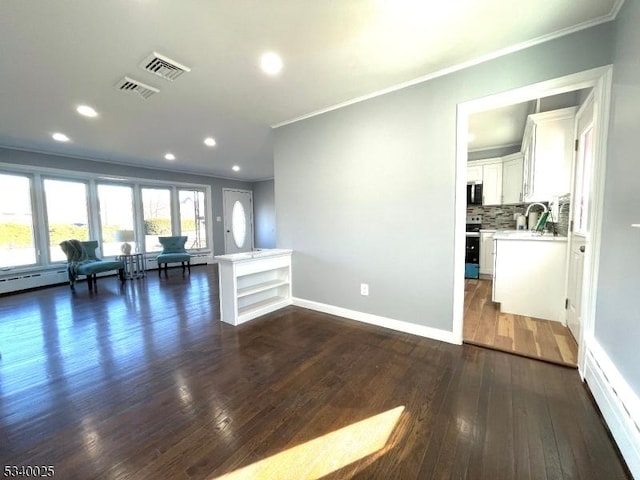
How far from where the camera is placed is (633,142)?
4.55 feet

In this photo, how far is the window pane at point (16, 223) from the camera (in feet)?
14.7

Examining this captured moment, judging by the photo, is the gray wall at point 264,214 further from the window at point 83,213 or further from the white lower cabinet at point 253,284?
the white lower cabinet at point 253,284

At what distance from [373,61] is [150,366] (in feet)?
10.3

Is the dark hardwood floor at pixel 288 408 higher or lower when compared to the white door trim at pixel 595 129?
lower

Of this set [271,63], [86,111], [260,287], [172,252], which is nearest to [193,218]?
[172,252]

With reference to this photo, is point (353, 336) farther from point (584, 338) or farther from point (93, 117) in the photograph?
point (93, 117)

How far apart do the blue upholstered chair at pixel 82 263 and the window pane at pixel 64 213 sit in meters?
0.43

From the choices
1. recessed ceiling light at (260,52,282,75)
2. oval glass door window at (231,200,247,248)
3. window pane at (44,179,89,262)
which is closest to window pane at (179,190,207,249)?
oval glass door window at (231,200,247,248)

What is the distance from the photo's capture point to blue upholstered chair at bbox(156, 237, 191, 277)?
6027 millimetres

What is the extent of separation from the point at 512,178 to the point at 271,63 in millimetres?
4613

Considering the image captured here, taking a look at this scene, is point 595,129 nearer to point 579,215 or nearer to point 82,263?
point 579,215

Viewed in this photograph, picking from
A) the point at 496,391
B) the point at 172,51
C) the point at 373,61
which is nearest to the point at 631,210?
Answer: the point at 496,391

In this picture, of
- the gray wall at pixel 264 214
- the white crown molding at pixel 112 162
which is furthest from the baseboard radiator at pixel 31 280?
the gray wall at pixel 264 214

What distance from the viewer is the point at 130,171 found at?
599cm
